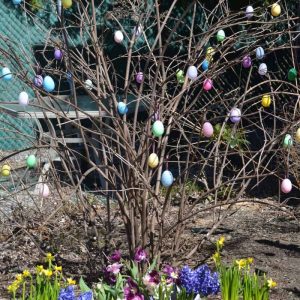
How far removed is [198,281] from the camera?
133 inches

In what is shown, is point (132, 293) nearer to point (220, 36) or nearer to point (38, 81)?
point (38, 81)

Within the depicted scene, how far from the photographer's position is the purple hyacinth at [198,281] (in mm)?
3383

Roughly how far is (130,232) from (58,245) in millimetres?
1090

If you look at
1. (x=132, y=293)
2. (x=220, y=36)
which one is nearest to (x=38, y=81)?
(x=220, y=36)

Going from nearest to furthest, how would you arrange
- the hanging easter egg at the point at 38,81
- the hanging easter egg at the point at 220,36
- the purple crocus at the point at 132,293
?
the purple crocus at the point at 132,293
the hanging easter egg at the point at 38,81
the hanging easter egg at the point at 220,36

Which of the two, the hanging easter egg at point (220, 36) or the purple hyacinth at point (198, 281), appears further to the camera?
the hanging easter egg at point (220, 36)

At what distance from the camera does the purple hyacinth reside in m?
3.38

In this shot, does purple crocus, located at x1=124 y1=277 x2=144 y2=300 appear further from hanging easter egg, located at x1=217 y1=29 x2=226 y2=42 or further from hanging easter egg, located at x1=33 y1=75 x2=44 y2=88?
hanging easter egg, located at x1=217 y1=29 x2=226 y2=42

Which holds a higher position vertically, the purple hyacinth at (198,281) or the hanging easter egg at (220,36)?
the hanging easter egg at (220,36)

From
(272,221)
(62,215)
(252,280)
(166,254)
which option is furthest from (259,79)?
(252,280)

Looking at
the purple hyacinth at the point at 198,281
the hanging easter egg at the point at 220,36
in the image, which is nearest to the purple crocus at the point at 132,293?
the purple hyacinth at the point at 198,281

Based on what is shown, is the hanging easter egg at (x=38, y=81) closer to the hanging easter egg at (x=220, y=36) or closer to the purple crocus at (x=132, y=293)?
the hanging easter egg at (x=220, y=36)

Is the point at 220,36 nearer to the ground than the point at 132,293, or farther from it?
farther from it

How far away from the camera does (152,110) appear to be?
4.11m
